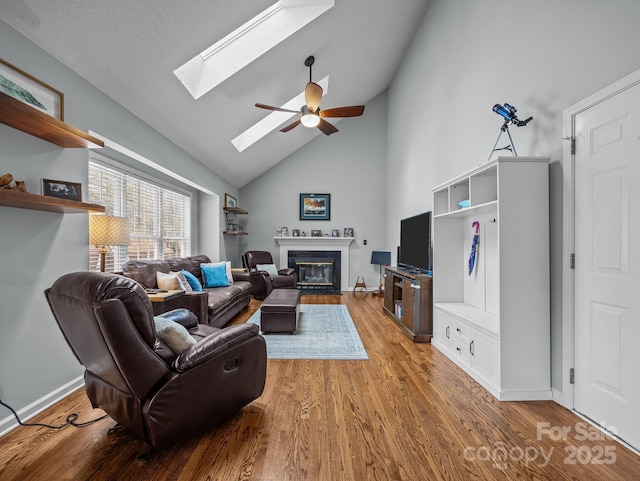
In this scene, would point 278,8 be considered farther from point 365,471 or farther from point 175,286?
point 365,471

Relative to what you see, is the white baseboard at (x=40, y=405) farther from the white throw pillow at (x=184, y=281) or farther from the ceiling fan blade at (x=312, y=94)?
the ceiling fan blade at (x=312, y=94)

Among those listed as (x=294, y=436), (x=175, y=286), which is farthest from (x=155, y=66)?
(x=294, y=436)

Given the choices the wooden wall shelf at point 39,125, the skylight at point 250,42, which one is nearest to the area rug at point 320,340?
the wooden wall shelf at point 39,125

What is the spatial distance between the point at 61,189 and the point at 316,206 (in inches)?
213

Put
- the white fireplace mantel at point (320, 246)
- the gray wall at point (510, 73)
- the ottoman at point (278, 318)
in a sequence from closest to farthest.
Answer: the gray wall at point (510, 73)
the ottoman at point (278, 318)
the white fireplace mantel at point (320, 246)

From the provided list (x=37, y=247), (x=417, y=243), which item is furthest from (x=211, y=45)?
(x=417, y=243)

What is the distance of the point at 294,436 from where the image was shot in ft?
5.74

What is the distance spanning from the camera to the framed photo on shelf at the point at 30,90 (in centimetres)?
172

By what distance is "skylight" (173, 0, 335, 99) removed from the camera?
321 cm

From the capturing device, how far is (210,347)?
5.43 ft

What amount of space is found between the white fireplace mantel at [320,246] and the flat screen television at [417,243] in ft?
7.52

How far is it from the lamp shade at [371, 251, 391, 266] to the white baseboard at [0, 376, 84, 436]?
17.6ft

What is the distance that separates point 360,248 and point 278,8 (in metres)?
4.96

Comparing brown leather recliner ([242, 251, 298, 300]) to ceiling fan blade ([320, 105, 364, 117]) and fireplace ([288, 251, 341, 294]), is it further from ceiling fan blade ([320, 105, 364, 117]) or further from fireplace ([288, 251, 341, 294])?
ceiling fan blade ([320, 105, 364, 117])
